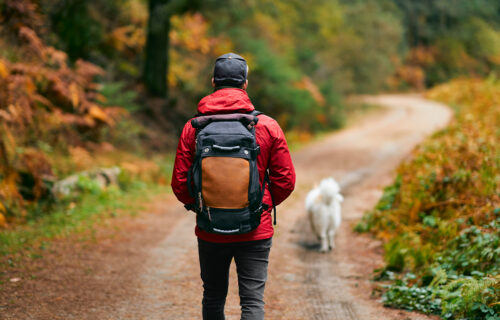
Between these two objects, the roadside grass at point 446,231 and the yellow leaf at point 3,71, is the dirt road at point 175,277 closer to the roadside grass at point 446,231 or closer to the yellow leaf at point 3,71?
the roadside grass at point 446,231

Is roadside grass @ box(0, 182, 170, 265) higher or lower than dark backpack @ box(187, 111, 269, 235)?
lower

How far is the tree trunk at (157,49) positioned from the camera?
45.8 feet

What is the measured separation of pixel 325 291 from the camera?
5.51 m

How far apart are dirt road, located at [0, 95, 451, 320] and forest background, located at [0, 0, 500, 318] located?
0.76 m

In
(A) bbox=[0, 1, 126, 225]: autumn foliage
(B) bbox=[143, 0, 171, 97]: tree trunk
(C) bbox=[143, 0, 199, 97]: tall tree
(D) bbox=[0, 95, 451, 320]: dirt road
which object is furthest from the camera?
(B) bbox=[143, 0, 171, 97]: tree trunk

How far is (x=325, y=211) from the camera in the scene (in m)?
6.89

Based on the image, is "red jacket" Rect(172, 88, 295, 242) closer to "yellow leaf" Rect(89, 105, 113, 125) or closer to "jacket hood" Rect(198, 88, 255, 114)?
"jacket hood" Rect(198, 88, 255, 114)

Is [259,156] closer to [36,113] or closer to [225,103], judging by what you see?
[225,103]

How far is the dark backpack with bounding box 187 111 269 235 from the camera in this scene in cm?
317

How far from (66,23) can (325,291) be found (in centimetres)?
1086

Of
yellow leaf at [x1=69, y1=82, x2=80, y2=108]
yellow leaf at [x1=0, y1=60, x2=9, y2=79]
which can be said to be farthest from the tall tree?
yellow leaf at [x1=0, y1=60, x2=9, y2=79]

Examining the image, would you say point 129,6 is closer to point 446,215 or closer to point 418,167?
point 418,167

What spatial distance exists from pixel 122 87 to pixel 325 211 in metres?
10.2

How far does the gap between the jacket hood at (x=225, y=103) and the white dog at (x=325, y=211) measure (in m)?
3.61
